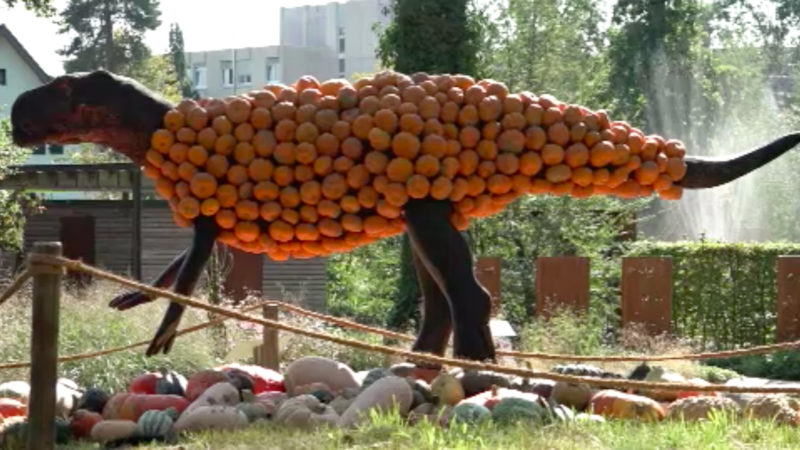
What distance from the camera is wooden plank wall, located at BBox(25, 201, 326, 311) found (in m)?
18.5

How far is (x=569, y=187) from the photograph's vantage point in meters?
7.40

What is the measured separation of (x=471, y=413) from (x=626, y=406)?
0.92m

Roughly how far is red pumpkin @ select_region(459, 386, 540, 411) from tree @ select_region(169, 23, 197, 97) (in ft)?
137

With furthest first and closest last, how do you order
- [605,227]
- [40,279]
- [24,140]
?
[605,227], [24,140], [40,279]

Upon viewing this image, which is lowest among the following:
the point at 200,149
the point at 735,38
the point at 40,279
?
the point at 40,279

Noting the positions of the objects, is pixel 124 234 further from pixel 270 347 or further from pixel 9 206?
pixel 270 347

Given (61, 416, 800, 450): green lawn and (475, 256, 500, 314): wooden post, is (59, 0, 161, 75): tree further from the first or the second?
(61, 416, 800, 450): green lawn

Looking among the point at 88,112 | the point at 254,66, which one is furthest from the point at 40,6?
the point at 254,66

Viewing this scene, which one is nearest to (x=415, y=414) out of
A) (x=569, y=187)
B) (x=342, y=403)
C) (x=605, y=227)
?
(x=342, y=403)

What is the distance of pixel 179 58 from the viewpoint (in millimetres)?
51594

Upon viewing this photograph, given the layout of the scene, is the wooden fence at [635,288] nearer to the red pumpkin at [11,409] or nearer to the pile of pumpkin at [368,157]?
the pile of pumpkin at [368,157]

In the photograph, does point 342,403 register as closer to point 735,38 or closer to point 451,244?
point 451,244

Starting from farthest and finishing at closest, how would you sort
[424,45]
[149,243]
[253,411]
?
[149,243]
[424,45]
[253,411]

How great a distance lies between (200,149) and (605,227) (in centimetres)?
1048
